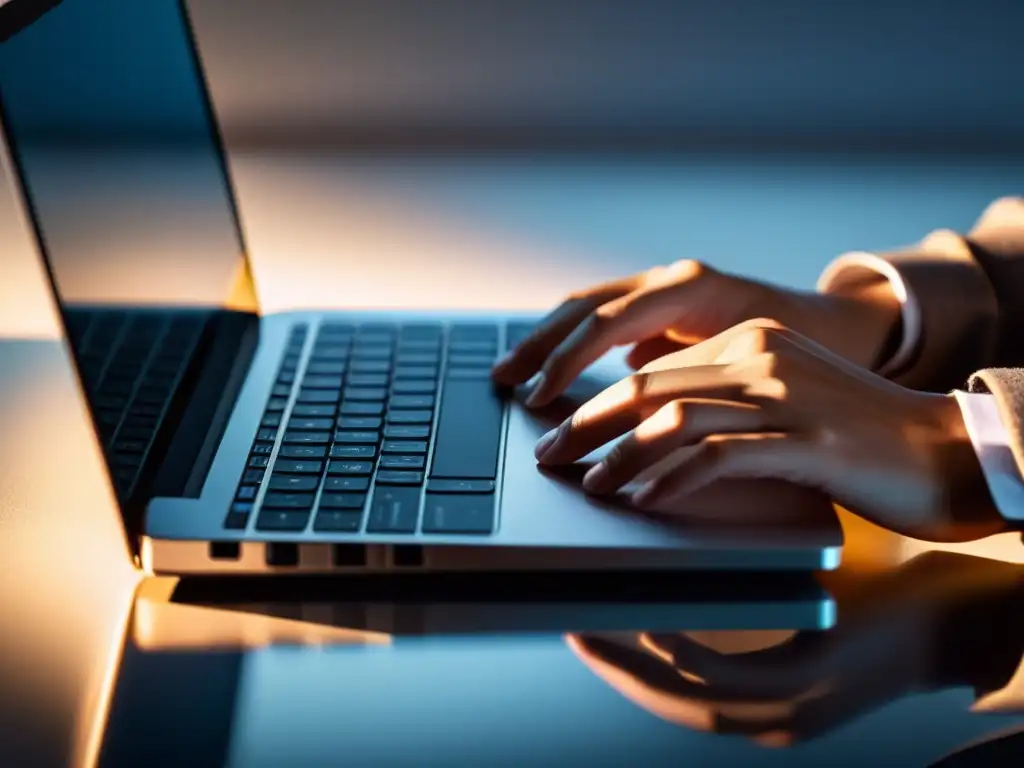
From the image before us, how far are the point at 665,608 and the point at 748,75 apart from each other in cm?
82

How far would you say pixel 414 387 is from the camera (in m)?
0.83

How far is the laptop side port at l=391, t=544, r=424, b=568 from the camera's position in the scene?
640 mm

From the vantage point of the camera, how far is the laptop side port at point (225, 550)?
2.11 ft

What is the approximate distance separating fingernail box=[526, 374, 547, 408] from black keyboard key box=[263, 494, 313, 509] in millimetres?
181

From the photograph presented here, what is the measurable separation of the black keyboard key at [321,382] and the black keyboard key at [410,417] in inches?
2.3

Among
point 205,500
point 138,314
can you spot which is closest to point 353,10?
point 138,314

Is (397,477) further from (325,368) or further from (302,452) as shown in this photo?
(325,368)

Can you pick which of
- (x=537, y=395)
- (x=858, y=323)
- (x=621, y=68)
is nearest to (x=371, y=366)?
(x=537, y=395)

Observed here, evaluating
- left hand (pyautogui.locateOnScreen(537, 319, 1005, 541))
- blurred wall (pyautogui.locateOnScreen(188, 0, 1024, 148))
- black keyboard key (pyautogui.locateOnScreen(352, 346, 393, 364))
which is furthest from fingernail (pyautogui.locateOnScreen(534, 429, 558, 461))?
blurred wall (pyautogui.locateOnScreen(188, 0, 1024, 148))

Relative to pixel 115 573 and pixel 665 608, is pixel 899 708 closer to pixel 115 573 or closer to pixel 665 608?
pixel 665 608

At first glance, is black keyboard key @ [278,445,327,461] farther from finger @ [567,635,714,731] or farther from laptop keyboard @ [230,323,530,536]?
finger @ [567,635,714,731]

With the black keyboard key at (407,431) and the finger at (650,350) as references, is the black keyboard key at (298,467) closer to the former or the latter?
the black keyboard key at (407,431)

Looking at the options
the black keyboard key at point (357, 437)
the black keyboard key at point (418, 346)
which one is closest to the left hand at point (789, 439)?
the black keyboard key at point (357, 437)

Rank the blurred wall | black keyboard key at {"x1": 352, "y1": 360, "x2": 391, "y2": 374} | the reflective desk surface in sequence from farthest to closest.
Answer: the blurred wall
black keyboard key at {"x1": 352, "y1": 360, "x2": 391, "y2": 374}
the reflective desk surface
